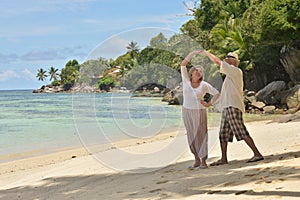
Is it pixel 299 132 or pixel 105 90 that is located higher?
pixel 105 90

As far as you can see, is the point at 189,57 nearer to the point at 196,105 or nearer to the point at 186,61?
the point at 186,61

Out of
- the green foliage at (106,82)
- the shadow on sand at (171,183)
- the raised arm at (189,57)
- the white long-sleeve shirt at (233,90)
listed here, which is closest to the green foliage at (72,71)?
the green foliage at (106,82)

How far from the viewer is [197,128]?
22.1ft

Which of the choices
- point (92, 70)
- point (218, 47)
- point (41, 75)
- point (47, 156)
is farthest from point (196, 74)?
point (41, 75)

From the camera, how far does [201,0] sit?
1868 inches

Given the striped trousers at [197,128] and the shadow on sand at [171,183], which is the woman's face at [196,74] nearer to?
the striped trousers at [197,128]

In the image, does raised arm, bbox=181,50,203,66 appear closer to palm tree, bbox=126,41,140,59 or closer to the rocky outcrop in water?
palm tree, bbox=126,41,140,59

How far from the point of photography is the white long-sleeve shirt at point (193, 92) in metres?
6.57

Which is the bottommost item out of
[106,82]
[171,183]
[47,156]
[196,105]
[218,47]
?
[47,156]

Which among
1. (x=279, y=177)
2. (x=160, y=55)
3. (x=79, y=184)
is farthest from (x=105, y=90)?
(x=279, y=177)

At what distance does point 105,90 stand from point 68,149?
319 inches

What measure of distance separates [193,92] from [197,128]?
1.84ft

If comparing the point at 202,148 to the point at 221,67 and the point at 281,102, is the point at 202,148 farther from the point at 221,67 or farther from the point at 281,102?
the point at 281,102

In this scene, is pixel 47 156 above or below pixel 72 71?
below
